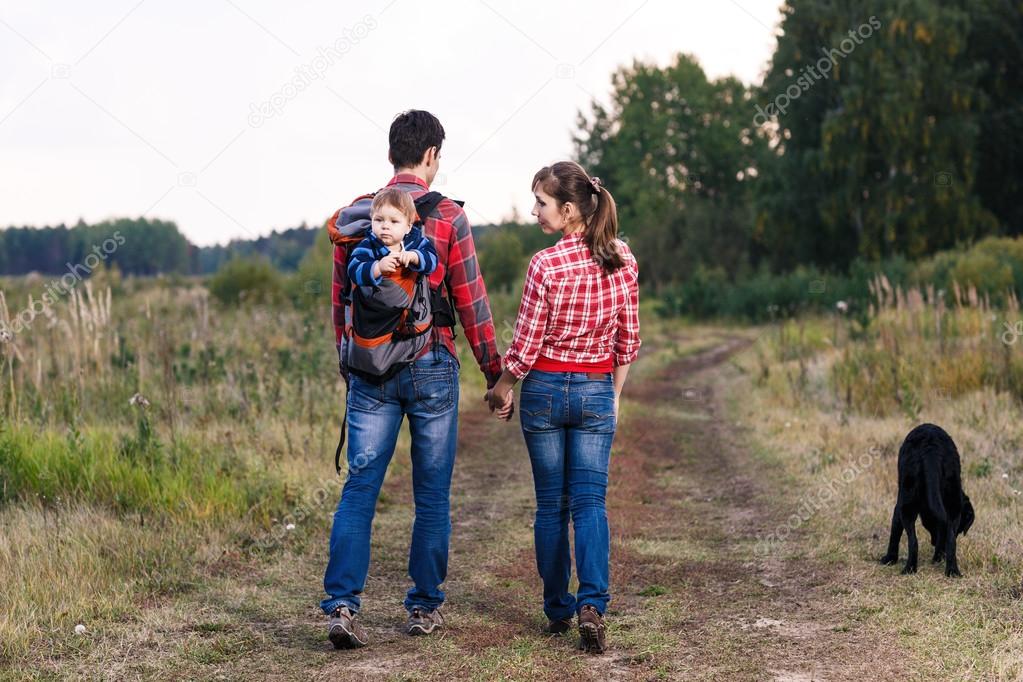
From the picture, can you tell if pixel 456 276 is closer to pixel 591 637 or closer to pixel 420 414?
pixel 420 414

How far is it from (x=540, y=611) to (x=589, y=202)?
2058 mm

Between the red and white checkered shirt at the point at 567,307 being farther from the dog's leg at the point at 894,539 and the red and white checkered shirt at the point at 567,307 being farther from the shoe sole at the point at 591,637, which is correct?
the dog's leg at the point at 894,539

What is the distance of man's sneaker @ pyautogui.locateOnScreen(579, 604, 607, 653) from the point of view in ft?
13.8

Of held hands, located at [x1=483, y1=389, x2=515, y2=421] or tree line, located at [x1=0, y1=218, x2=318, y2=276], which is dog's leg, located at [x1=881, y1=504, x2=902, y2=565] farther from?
tree line, located at [x1=0, y1=218, x2=318, y2=276]

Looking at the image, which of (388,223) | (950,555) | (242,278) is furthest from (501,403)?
(242,278)

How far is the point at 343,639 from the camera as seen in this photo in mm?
4250

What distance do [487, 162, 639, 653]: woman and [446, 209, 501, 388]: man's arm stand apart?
196 mm

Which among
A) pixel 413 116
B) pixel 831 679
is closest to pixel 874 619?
pixel 831 679

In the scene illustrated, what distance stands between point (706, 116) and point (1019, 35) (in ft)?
88.3

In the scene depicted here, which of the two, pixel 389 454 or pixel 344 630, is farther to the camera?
pixel 389 454

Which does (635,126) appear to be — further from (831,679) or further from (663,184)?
(831,679)

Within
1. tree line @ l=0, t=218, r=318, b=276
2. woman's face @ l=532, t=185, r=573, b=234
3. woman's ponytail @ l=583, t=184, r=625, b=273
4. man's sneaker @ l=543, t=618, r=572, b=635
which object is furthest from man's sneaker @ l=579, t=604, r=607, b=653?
tree line @ l=0, t=218, r=318, b=276

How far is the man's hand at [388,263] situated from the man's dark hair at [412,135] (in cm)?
53

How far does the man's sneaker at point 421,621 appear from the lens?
14.8 ft
